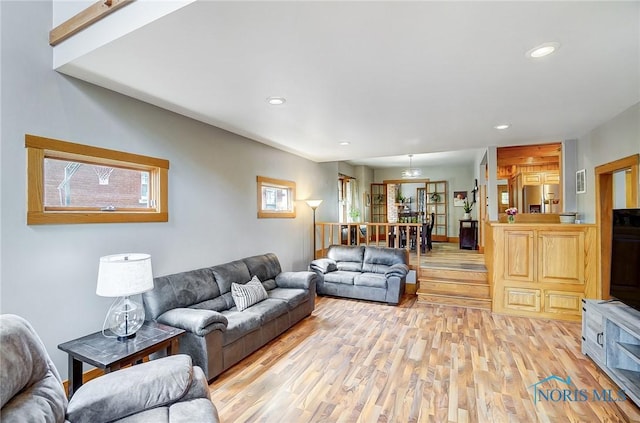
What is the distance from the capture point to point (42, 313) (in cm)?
229

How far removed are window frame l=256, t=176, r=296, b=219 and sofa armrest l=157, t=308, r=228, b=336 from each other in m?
2.21

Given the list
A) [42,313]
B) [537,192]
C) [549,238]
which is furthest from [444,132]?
[537,192]

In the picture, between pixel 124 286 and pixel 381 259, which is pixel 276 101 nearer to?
pixel 124 286

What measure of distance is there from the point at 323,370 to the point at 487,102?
311 cm

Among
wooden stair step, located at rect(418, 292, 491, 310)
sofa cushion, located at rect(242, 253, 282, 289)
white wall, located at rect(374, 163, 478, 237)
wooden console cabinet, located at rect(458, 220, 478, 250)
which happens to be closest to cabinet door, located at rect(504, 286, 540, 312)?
wooden stair step, located at rect(418, 292, 491, 310)

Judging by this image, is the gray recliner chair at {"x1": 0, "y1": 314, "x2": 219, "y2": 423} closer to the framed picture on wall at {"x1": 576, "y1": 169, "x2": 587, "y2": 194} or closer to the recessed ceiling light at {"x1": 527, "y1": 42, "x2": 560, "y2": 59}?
the recessed ceiling light at {"x1": 527, "y1": 42, "x2": 560, "y2": 59}

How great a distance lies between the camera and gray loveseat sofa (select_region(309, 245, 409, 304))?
492cm

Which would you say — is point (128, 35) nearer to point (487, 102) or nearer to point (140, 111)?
point (140, 111)

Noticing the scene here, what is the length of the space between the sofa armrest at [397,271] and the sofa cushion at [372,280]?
0.32 feet

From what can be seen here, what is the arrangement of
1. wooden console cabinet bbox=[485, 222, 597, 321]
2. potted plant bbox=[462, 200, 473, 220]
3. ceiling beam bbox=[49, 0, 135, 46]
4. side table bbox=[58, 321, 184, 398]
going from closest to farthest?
1. ceiling beam bbox=[49, 0, 135, 46]
2. side table bbox=[58, 321, 184, 398]
3. wooden console cabinet bbox=[485, 222, 597, 321]
4. potted plant bbox=[462, 200, 473, 220]

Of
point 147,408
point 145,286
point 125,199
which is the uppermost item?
point 125,199

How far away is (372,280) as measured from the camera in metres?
5.01

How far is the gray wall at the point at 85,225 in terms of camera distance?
84.7 inches

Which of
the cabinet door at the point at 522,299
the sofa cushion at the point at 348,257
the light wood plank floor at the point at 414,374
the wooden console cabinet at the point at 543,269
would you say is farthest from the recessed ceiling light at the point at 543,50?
the sofa cushion at the point at 348,257
